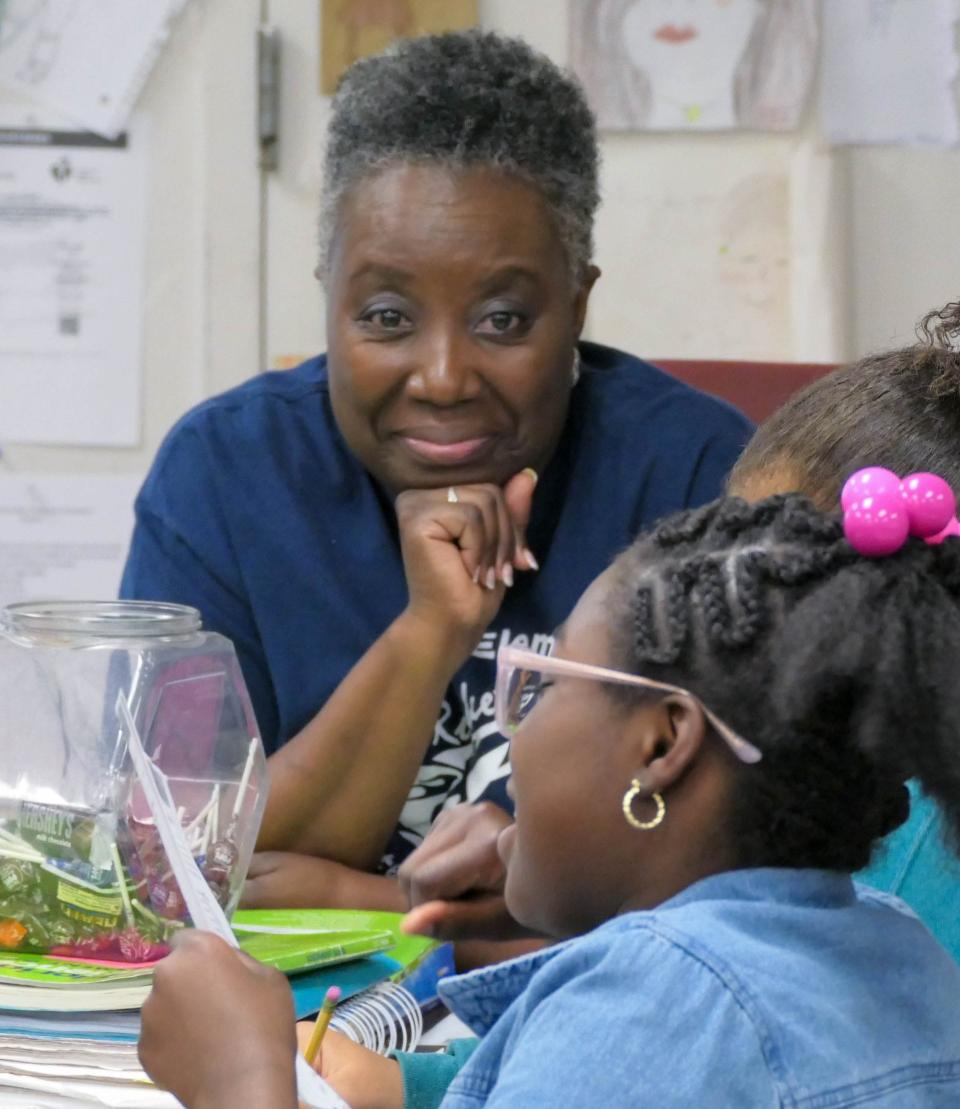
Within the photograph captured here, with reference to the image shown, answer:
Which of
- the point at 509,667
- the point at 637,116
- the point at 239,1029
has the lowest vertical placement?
the point at 239,1029

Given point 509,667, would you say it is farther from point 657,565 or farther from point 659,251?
point 659,251

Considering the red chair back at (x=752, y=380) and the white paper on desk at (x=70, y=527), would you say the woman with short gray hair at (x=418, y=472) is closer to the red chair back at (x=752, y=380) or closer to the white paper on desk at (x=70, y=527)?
the red chair back at (x=752, y=380)

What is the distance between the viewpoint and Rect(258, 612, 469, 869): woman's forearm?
1.32 meters

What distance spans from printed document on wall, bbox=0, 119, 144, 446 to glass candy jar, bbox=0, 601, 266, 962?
1368 millimetres

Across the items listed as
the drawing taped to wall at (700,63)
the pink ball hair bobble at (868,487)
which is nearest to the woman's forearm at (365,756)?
the pink ball hair bobble at (868,487)

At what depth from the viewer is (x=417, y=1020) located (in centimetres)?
99

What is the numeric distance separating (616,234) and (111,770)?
4.96ft

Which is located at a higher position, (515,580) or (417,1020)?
(515,580)

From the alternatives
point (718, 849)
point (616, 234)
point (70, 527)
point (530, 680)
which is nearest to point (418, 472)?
point (530, 680)

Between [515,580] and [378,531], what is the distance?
13cm

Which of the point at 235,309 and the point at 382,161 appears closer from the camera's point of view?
the point at 382,161

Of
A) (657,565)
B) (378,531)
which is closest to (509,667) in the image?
(657,565)

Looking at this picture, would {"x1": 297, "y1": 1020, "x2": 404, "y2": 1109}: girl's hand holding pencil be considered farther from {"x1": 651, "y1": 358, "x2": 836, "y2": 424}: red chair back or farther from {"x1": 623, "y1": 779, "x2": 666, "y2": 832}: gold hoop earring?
{"x1": 651, "y1": 358, "x2": 836, "y2": 424}: red chair back

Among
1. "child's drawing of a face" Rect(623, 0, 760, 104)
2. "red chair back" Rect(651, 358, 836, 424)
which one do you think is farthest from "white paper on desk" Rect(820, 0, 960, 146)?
"red chair back" Rect(651, 358, 836, 424)
